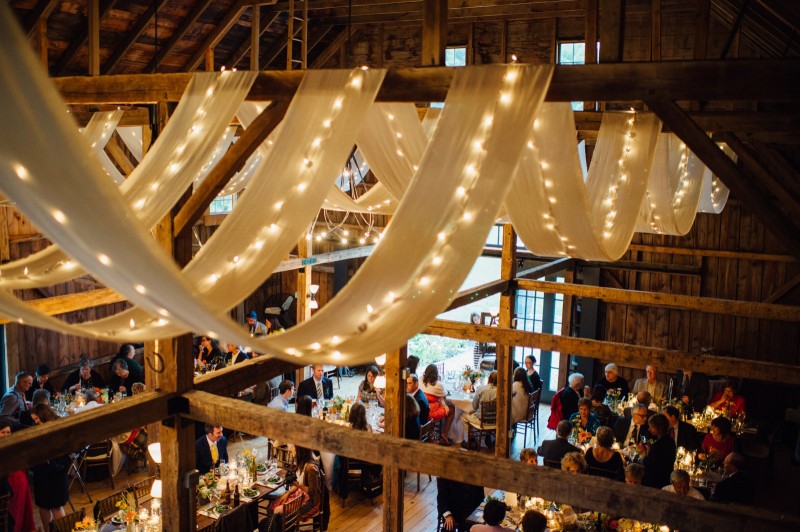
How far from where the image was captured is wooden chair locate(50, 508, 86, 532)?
594 cm

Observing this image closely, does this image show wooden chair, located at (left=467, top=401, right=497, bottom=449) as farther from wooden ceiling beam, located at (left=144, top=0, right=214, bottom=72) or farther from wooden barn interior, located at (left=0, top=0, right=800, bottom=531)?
wooden ceiling beam, located at (left=144, top=0, right=214, bottom=72)

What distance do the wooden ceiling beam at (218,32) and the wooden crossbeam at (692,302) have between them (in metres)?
5.22

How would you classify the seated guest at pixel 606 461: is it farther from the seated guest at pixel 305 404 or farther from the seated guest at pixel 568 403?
the seated guest at pixel 305 404

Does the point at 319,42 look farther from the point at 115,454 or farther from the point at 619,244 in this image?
the point at 619,244

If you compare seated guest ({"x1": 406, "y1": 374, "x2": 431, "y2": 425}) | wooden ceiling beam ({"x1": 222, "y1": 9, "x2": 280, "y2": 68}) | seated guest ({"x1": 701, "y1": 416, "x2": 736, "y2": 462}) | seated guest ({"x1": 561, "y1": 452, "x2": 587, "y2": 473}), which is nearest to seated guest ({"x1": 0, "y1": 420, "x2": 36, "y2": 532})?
A: seated guest ({"x1": 406, "y1": 374, "x2": 431, "y2": 425})

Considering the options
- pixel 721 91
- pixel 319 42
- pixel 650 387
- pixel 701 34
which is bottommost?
pixel 650 387

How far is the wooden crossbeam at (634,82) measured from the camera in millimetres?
3025

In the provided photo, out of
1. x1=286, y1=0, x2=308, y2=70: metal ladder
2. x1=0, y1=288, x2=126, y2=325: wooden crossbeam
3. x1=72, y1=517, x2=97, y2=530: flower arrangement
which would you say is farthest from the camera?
x1=286, y1=0, x2=308, y2=70: metal ladder

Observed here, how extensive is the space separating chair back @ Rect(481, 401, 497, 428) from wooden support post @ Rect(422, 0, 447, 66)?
20.4ft

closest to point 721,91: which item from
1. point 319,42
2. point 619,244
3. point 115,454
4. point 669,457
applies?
point 619,244

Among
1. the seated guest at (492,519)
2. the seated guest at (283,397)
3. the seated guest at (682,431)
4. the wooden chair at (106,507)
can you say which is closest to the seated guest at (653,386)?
the seated guest at (682,431)

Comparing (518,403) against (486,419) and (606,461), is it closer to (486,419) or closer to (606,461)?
(486,419)

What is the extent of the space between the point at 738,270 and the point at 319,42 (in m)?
7.67

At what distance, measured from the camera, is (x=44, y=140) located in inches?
76.4
